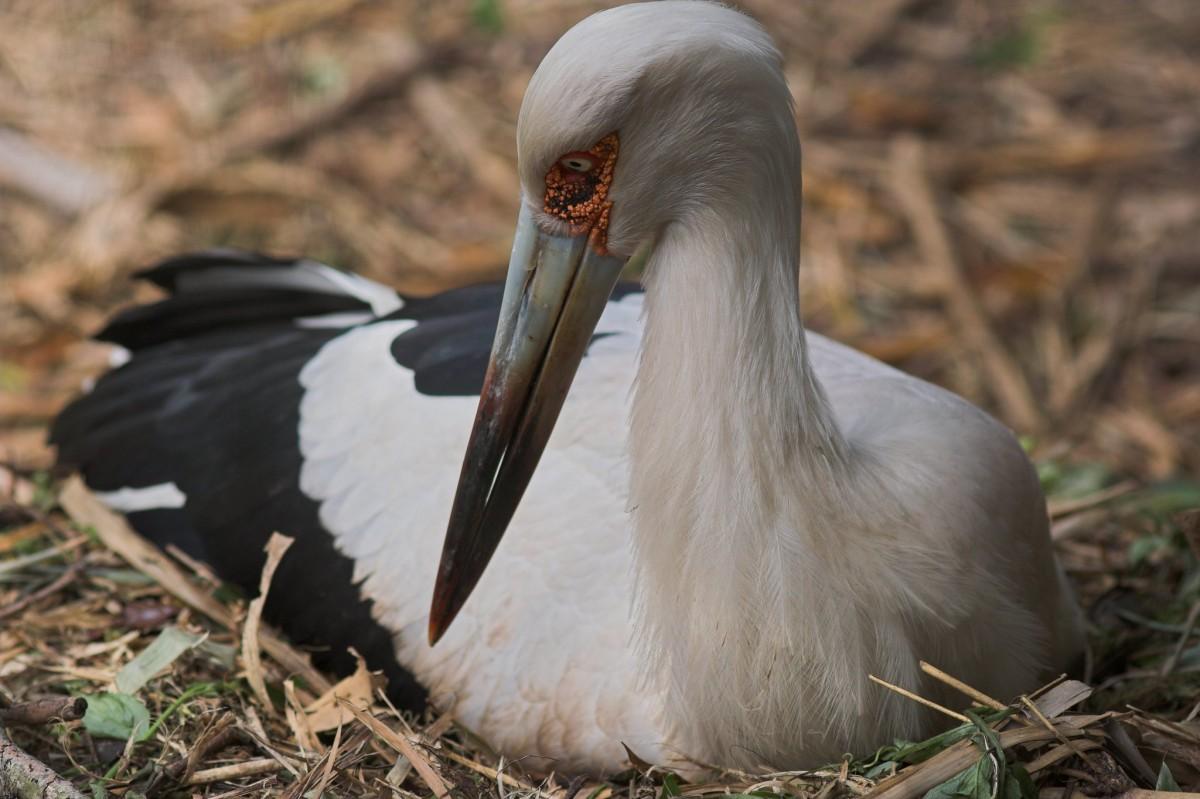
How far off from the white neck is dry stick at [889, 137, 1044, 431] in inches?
102

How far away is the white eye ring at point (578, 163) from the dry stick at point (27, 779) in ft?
4.47

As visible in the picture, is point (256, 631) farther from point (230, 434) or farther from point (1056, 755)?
point (1056, 755)

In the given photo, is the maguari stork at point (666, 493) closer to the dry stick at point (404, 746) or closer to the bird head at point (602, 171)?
the bird head at point (602, 171)

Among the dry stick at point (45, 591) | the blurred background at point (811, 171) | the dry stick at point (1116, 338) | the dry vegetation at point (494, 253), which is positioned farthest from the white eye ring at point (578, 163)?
the dry stick at point (1116, 338)

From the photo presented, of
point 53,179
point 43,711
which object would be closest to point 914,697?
point 43,711

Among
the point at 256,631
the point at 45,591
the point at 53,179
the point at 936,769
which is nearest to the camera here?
the point at 936,769

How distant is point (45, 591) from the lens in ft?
11.1

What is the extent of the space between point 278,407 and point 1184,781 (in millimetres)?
2131

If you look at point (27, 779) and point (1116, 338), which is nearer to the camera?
point (27, 779)

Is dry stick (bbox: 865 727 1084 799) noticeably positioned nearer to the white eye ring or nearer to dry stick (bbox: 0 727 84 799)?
the white eye ring

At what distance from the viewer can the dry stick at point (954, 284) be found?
4.89 m

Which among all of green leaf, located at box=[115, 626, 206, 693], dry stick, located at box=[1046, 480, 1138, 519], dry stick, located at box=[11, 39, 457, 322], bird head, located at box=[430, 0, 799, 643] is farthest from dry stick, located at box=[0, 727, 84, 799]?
dry stick, located at box=[11, 39, 457, 322]

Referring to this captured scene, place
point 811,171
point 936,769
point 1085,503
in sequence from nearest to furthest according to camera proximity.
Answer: point 936,769 < point 1085,503 < point 811,171

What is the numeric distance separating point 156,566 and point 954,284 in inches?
127
